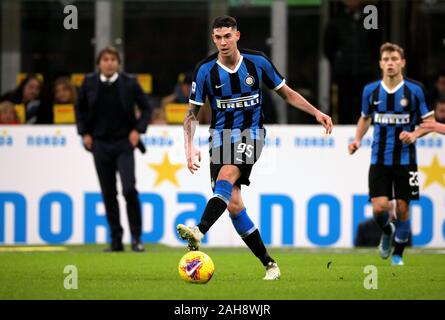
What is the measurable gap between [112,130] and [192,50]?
A: 3626 mm

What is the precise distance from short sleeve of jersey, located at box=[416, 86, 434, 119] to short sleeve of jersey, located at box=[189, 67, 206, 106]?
334 cm

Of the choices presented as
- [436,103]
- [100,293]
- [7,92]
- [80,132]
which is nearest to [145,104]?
[80,132]

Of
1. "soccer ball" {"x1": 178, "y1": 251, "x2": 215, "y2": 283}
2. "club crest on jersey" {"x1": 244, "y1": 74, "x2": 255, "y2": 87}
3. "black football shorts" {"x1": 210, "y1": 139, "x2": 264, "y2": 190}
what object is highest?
"club crest on jersey" {"x1": 244, "y1": 74, "x2": 255, "y2": 87}

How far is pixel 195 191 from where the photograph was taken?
1648 cm

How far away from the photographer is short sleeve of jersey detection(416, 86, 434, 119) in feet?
43.1

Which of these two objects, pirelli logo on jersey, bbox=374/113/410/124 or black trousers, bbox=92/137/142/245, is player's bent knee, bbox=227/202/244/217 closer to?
pirelli logo on jersey, bbox=374/113/410/124

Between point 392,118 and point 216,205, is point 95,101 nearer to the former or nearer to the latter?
point 392,118

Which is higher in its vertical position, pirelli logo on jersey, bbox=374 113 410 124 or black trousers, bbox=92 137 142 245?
pirelli logo on jersey, bbox=374 113 410 124

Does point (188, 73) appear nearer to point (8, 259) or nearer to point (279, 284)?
point (8, 259)

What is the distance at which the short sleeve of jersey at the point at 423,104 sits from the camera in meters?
13.1

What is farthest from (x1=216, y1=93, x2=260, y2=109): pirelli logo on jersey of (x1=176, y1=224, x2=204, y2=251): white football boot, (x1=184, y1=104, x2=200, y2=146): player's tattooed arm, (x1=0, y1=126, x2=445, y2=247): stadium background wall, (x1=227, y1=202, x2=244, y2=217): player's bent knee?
(x1=0, y1=126, x2=445, y2=247): stadium background wall

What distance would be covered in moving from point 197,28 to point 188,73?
0.79 metres

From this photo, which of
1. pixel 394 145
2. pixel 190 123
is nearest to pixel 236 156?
pixel 190 123

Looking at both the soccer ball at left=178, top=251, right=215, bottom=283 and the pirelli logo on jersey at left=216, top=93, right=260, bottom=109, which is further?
the pirelli logo on jersey at left=216, top=93, right=260, bottom=109
